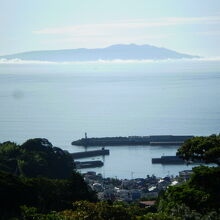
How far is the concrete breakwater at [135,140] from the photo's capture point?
114 ft

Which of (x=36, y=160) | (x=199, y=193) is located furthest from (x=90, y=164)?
(x=199, y=193)

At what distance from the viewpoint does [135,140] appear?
114ft

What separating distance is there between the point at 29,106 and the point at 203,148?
4716 cm

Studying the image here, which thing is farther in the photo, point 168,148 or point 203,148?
point 168,148

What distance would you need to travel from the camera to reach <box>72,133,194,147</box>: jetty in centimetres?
3466

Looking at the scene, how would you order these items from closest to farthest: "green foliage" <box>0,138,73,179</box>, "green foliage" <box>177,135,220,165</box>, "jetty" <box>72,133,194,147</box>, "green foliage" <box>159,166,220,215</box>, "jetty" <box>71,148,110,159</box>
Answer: "green foliage" <box>159,166,220,215</box> < "green foliage" <box>177,135,220,165</box> < "green foliage" <box>0,138,73,179</box> < "jetty" <box>71,148,110,159</box> < "jetty" <box>72,133,194,147</box>

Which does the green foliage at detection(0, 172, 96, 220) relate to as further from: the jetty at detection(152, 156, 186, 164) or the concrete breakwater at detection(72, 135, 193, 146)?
the concrete breakwater at detection(72, 135, 193, 146)

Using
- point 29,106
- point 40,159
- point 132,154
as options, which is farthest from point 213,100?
point 40,159

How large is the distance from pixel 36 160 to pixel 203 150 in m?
11.0

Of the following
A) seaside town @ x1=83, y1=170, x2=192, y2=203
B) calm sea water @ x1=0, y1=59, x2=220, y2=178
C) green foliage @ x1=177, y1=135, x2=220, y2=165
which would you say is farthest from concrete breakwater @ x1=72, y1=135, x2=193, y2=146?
green foliage @ x1=177, y1=135, x2=220, y2=165

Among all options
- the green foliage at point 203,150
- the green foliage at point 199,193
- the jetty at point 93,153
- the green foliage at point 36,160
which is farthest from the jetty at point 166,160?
the green foliage at point 199,193

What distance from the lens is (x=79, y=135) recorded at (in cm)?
3834

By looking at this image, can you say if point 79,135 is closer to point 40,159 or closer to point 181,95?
point 40,159

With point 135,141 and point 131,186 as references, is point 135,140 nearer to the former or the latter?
point 135,141
